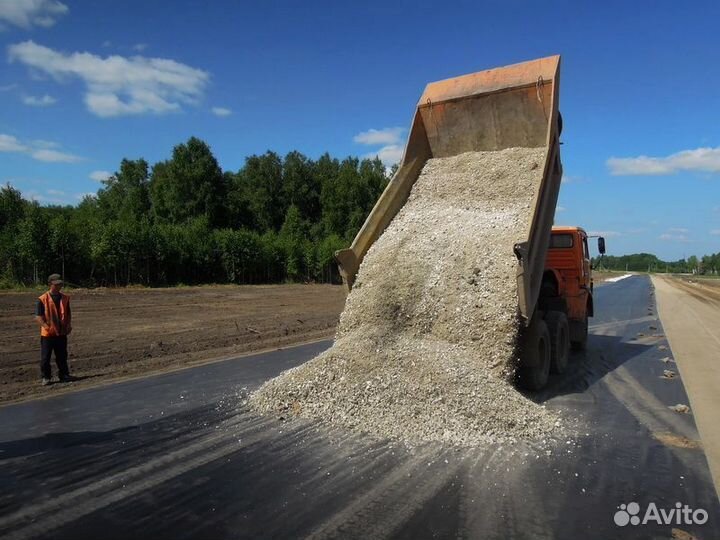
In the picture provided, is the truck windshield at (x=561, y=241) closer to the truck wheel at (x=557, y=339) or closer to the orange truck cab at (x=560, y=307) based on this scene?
the orange truck cab at (x=560, y=307)

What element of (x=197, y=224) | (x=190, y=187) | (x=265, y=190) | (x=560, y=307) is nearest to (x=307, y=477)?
(x=560, y=307)

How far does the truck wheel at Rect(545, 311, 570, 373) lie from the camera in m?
8.29

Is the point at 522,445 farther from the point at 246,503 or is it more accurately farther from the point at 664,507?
the point at 246,503


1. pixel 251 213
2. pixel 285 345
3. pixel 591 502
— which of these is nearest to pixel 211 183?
pixel 251 213

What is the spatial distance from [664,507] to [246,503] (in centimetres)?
284

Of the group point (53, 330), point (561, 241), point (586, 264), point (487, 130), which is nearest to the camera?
point (53, 330)

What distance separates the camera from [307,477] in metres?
4.40

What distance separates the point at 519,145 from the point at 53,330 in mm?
7368

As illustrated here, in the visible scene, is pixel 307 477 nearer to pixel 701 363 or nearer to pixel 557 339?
pixel 557 339

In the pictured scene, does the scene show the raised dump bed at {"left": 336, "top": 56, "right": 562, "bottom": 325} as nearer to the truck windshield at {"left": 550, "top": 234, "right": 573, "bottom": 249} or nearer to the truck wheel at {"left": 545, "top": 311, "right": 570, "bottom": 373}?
the truck wheel at {"left": 545, "top": 311, "right": 570, "bottom": 373}

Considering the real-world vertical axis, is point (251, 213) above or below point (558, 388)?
above

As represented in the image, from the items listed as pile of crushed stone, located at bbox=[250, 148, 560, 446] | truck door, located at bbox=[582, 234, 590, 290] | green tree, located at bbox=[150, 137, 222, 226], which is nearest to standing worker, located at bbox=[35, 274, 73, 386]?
pile of crushed stone, located at bbox=[250, 148, 560, 446]

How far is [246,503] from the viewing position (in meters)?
3.95

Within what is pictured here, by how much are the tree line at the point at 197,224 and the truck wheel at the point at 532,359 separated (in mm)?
22849
